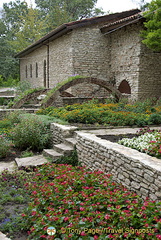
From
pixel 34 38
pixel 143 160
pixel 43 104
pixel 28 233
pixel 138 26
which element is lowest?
pixel 28 233

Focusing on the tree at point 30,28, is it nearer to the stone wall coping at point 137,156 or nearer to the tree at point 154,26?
the tree at point 154,26

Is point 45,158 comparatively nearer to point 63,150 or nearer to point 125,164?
point 63,150

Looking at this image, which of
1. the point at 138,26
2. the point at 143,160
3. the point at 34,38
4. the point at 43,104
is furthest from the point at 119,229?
the point at 34,38

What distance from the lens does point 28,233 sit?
329 cm

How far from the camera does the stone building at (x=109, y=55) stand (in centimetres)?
1389

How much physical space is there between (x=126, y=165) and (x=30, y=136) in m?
4.11

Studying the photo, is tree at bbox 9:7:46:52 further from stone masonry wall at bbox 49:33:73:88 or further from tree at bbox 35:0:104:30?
stone masonry wall at bbox 49:33:73:88

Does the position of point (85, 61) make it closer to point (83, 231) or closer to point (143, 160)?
point (143, 160)

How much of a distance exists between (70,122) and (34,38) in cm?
2801

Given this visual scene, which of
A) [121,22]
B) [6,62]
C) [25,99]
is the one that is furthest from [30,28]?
[25,99]

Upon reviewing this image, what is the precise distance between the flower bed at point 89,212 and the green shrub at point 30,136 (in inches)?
134

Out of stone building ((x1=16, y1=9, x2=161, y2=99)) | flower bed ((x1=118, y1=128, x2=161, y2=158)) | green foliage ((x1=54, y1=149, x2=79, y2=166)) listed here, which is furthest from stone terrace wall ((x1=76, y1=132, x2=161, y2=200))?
stone building ((x1=16, y1=9, x2=161, y2=99))

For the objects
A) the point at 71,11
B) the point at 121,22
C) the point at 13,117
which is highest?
the point at 71,11

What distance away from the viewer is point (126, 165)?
4.27m
